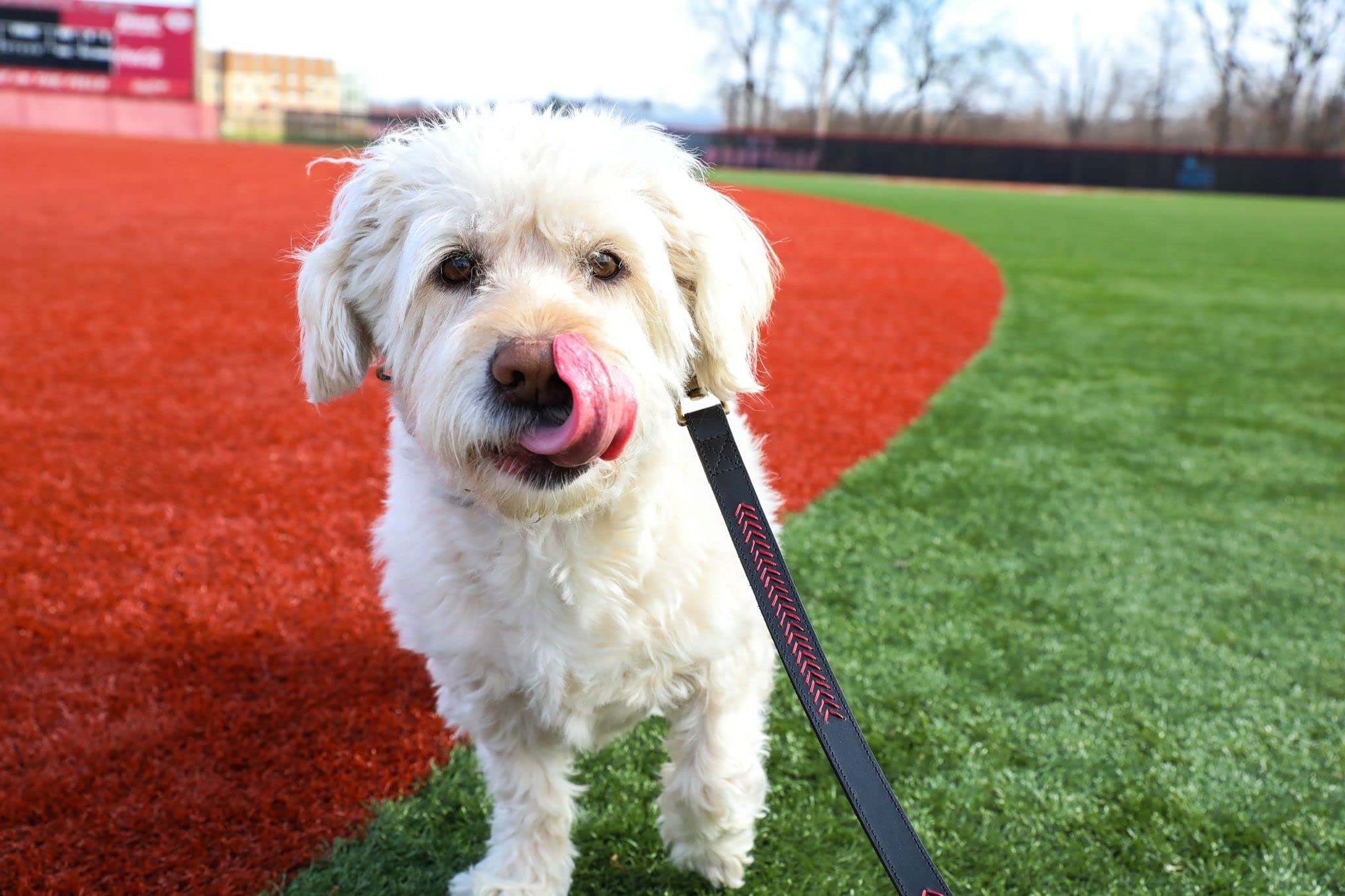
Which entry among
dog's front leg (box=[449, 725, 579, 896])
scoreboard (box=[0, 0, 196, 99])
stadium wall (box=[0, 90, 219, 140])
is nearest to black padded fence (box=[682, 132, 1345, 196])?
stadium wall (box=[0, 90, 219, 140])

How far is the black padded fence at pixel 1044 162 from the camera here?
132ft

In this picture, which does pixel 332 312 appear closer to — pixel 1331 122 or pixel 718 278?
pixel 718 278

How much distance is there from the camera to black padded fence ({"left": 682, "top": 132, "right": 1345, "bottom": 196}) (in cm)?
4038

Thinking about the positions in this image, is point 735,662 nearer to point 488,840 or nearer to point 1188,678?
point 488,840

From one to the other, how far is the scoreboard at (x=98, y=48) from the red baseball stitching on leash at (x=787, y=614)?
5615 centimetres

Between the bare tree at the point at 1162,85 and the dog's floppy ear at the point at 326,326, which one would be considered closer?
the dog's floppy ear at the point at 326,326

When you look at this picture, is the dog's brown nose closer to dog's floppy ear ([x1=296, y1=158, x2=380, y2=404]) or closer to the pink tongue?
the pink tongue

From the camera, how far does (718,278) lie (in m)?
2.10

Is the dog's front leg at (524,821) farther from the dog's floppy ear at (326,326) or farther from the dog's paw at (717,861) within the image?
the dog's floppy ear at (326,326)

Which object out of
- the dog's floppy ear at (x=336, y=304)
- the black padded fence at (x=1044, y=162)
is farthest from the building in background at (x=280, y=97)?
the dog's floppy ear at (x=336, y=304)

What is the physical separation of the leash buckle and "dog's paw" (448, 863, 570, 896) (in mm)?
1102

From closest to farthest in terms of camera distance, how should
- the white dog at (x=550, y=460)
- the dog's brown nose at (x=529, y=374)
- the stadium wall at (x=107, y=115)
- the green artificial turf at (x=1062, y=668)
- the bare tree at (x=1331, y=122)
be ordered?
the dog's brown nose at (x=529, y=374) → the white dog at (x=550, y=460) → the green artificial turf at (x=1062, y=668) → the stadium wall at (x=107, y=115) → the bare tree at (x=1331, y=122)

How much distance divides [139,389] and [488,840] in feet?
16.7

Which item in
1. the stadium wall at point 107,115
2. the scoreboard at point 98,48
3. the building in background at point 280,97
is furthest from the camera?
the building in background at point 280,97
